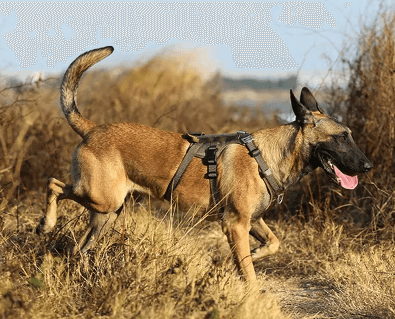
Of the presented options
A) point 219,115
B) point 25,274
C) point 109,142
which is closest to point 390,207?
point 109,142

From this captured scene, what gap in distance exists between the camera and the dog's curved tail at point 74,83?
4.77m

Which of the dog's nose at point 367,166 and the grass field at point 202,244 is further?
the dog's nose at point 367,166

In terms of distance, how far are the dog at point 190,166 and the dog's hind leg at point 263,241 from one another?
26 cm

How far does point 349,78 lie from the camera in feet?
22.1

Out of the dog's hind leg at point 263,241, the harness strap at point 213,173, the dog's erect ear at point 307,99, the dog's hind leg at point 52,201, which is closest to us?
the dog's hind leg at point 52,201

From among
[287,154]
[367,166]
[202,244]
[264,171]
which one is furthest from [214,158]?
[202,244]

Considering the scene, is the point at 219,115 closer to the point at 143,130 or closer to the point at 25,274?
the point at 143,130

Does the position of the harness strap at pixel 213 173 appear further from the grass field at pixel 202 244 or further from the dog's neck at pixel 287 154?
the dog's neck at pixel 287 154

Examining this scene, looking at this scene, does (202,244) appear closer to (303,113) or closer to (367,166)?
(303,113)

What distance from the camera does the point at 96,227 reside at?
477cm

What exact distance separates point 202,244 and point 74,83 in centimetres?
229

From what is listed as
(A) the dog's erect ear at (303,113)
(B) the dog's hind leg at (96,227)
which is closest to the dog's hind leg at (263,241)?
(A) the dog's erect ear at (303,113)

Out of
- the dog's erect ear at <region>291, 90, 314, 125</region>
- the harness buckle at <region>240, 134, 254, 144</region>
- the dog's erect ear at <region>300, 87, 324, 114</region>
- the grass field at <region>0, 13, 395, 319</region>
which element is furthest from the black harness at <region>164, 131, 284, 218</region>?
the dog's erect ear at <region>300, 87, 324, 114</region>

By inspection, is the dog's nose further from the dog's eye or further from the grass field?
the grass field
